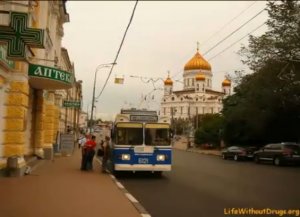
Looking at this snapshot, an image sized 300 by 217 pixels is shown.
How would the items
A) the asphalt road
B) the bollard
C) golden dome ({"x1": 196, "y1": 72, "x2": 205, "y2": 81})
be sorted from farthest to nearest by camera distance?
golden dome ({"x1": 196, "y1": 72, "x2": 205, "y2": 81})
the bollard
the asphalt road

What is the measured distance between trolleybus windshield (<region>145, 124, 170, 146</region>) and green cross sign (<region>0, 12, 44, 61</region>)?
9117 mm

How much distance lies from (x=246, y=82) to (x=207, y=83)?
82.7 metres

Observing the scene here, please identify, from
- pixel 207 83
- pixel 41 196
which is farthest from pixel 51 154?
pixel 207 83

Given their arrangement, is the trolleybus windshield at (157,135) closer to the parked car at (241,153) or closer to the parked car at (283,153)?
the parked car at (283,153)

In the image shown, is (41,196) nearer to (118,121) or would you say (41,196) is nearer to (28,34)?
(28,34)

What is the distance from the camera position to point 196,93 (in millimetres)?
126938

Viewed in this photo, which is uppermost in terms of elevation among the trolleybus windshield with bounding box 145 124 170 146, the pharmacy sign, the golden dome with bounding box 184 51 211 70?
the golden dome with bounding box 184 51 211 70

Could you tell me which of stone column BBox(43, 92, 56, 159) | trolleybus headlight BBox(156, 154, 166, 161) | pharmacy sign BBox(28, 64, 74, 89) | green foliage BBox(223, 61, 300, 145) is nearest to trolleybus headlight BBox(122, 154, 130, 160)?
trolleybus headlight BBox(156, 154, 166, 161)

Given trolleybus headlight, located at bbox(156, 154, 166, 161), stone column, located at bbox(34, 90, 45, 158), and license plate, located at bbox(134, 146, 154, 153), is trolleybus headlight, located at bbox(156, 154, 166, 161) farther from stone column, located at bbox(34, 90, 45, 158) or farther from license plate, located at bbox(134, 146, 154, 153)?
stone column, located at bbox(34, 90, 45, 158)

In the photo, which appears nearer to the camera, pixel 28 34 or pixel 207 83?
pixel 28 34

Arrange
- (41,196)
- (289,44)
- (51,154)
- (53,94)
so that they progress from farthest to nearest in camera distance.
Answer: (289,44), (53,94), (51,154), (41,196)

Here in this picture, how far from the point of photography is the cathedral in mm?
122312

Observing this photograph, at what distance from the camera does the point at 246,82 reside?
4600 centimetres

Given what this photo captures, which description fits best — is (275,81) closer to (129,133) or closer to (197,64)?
(129,133)
